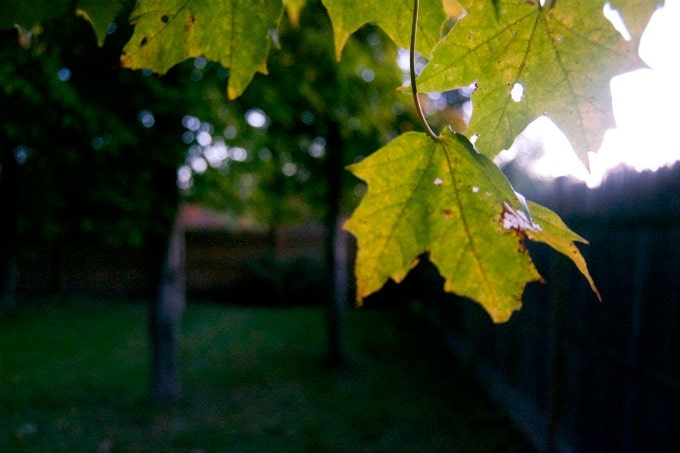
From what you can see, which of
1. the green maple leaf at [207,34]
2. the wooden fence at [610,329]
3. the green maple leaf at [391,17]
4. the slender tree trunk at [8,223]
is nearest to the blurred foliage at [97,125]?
the slender tree trunk at [8,223]

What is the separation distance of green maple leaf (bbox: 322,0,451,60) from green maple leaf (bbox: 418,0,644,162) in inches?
5.0

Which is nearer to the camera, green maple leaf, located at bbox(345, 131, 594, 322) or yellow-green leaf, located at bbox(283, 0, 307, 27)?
green maple leaf, located at bbox(345, 131, 594, 322)

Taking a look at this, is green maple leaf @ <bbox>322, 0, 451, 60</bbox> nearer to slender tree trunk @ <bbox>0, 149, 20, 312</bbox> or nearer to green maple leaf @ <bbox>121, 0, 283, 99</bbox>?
green maple leaf @ <bbox>121, 0, 283, 99</bbox>

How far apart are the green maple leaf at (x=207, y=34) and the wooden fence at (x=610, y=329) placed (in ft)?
8.97

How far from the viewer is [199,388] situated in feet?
23.5

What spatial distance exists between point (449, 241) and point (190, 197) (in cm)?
670

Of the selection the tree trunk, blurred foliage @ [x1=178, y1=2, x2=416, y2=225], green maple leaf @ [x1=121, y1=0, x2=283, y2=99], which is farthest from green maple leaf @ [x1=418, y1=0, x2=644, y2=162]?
the tree trunk

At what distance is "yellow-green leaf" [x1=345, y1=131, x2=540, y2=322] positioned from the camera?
3.14ft

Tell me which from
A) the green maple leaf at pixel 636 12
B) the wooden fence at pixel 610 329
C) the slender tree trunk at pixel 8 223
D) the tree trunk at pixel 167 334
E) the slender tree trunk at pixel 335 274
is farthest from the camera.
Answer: the slender tree trunk at pixel 8 223

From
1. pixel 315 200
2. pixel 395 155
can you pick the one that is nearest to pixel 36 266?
pixel 315 200

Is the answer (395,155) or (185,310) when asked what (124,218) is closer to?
(395,155)

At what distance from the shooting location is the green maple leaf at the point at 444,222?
0.94 meters

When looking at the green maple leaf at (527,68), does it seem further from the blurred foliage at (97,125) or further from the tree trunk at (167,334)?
the tree trunk at (167,334)

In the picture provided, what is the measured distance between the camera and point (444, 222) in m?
1.02
